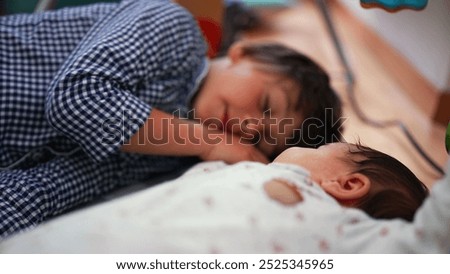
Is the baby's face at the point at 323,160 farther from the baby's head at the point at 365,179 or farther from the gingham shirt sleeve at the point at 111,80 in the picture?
the gingham shirt sleeve at the point at 111,80

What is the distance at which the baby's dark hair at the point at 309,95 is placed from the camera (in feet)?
1.56

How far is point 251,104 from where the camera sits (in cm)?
59

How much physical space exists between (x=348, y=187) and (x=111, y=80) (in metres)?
0.32

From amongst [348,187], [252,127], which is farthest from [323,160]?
[252,127]

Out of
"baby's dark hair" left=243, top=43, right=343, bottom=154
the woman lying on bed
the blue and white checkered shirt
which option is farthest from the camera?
the blue and white checkered shirt

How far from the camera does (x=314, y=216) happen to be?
0.38 metres

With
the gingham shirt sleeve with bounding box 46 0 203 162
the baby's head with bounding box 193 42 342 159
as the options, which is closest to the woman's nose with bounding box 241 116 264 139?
the baby's head with bounding box 193 42 342 159

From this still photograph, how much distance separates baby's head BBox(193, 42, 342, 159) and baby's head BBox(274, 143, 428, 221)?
3 centimetres

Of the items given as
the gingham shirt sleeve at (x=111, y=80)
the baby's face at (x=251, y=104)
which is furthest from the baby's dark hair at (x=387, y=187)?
the gingham shirt sleeve at (x=111, y=80)

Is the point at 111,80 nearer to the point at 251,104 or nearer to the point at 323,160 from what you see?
the point at 251,104

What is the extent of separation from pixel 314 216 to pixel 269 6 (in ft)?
3.77

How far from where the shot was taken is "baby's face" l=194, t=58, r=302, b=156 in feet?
1.80

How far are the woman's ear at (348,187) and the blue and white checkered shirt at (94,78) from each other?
252 millimetres

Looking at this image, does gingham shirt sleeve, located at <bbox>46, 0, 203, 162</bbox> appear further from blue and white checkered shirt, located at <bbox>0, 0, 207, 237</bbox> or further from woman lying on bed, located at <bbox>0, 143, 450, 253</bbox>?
woman lying on bed, located at <bbox>0, 143, 450, 253</bbox>
